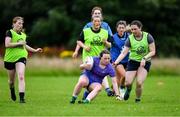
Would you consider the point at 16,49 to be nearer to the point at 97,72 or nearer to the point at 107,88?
the point at 97,72

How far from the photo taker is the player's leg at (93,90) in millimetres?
18078

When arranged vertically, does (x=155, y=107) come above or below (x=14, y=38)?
below

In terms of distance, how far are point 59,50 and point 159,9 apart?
9.26 meters

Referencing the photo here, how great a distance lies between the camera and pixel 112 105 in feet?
59.3

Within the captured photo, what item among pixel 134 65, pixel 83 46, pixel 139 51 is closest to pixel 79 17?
pixel 83 46

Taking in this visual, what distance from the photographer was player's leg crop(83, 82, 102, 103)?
59.3ft

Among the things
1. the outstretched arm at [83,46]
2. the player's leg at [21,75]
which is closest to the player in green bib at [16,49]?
the player's leg at [21,75]

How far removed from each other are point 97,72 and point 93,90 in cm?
46

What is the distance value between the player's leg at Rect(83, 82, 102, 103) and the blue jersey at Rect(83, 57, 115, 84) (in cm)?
13

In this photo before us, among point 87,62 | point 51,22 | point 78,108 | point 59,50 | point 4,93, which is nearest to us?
point 78,108

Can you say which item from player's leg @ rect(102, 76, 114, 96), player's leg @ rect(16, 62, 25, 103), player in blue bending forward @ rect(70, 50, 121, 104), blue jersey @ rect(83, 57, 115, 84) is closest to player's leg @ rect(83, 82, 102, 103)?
player in blue bending forward @ rect(70, 50, 121, 104)

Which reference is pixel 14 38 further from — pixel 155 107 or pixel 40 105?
pixel 155 107

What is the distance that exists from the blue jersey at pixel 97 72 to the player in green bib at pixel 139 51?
2.90 ft

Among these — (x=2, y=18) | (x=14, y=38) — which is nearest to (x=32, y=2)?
(x=2, y=18)
